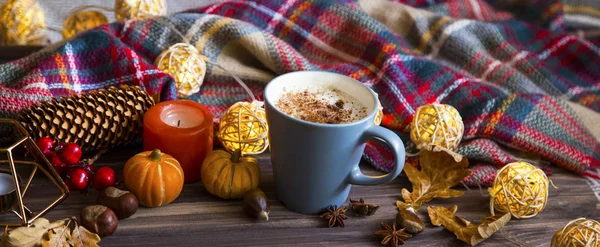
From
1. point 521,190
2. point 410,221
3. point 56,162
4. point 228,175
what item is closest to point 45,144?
point 56,162

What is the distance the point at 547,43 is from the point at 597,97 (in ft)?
0.55

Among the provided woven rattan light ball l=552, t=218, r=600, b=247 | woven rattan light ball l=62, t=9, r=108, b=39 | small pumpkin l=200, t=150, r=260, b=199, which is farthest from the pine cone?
woven rattan light ball l=552, t=218, r=600, b=247

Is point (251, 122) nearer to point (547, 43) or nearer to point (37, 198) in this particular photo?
point (37, 198)

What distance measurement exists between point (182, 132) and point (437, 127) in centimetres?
36

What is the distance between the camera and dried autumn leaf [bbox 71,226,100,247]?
27.4 inches

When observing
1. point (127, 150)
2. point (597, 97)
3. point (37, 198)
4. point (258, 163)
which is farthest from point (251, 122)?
point (597, 97)

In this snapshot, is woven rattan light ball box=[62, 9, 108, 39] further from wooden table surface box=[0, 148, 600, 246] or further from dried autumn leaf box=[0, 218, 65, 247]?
dried autumn leaf box=[0, 218, 65, 247]

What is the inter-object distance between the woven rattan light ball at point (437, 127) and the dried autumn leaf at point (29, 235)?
0.51 meters

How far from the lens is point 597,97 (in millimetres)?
1158

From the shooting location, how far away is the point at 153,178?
0.78 m

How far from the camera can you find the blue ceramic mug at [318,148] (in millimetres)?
728

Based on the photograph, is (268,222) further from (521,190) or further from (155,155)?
(521,190)

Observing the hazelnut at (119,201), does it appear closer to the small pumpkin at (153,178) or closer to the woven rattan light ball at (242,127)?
the small pumpkin at (153,178)

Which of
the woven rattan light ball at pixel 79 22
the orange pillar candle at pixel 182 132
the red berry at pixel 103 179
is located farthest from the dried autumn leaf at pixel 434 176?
the woven rattan light ball at pixel 79 22
